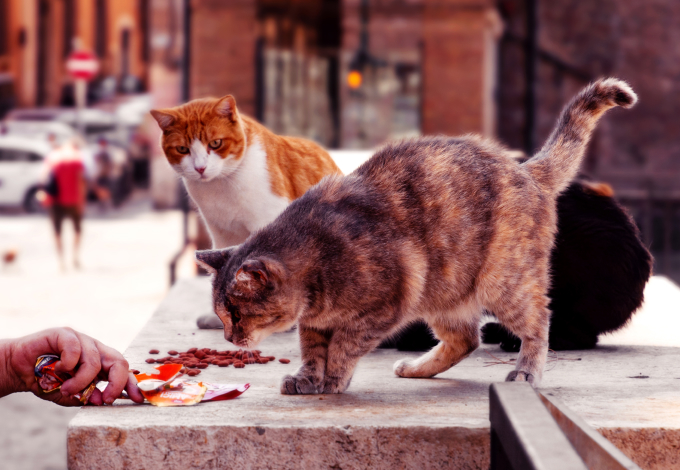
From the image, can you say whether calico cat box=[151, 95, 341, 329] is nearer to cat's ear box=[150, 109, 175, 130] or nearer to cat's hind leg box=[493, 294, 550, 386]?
cat's ear box=[150, 109, 175, 130]

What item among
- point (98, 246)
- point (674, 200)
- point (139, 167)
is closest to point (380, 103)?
point (674, 200)

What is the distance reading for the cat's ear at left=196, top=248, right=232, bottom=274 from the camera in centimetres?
208

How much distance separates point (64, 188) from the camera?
10.2 metres

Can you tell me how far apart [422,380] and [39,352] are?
1.07 m

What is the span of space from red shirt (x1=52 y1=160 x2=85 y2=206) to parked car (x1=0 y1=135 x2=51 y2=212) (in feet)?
17.7

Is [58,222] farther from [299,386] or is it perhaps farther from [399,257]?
[399,257]

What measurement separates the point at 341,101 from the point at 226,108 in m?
6.32

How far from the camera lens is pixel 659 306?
3574mm

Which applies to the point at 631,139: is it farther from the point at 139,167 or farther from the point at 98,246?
the point at 139,167

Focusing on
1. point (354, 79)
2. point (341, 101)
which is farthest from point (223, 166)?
point (354, 79)

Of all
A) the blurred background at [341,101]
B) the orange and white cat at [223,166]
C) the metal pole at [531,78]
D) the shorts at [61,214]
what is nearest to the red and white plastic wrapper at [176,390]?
the orange and white cat at [223,166]

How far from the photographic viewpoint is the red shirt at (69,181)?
33.0 feet

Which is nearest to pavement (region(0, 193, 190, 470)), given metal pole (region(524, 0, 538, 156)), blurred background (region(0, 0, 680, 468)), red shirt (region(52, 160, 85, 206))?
blurred background (region(0, 0, 680, 468))

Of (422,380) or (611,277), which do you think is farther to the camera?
(611,277)
